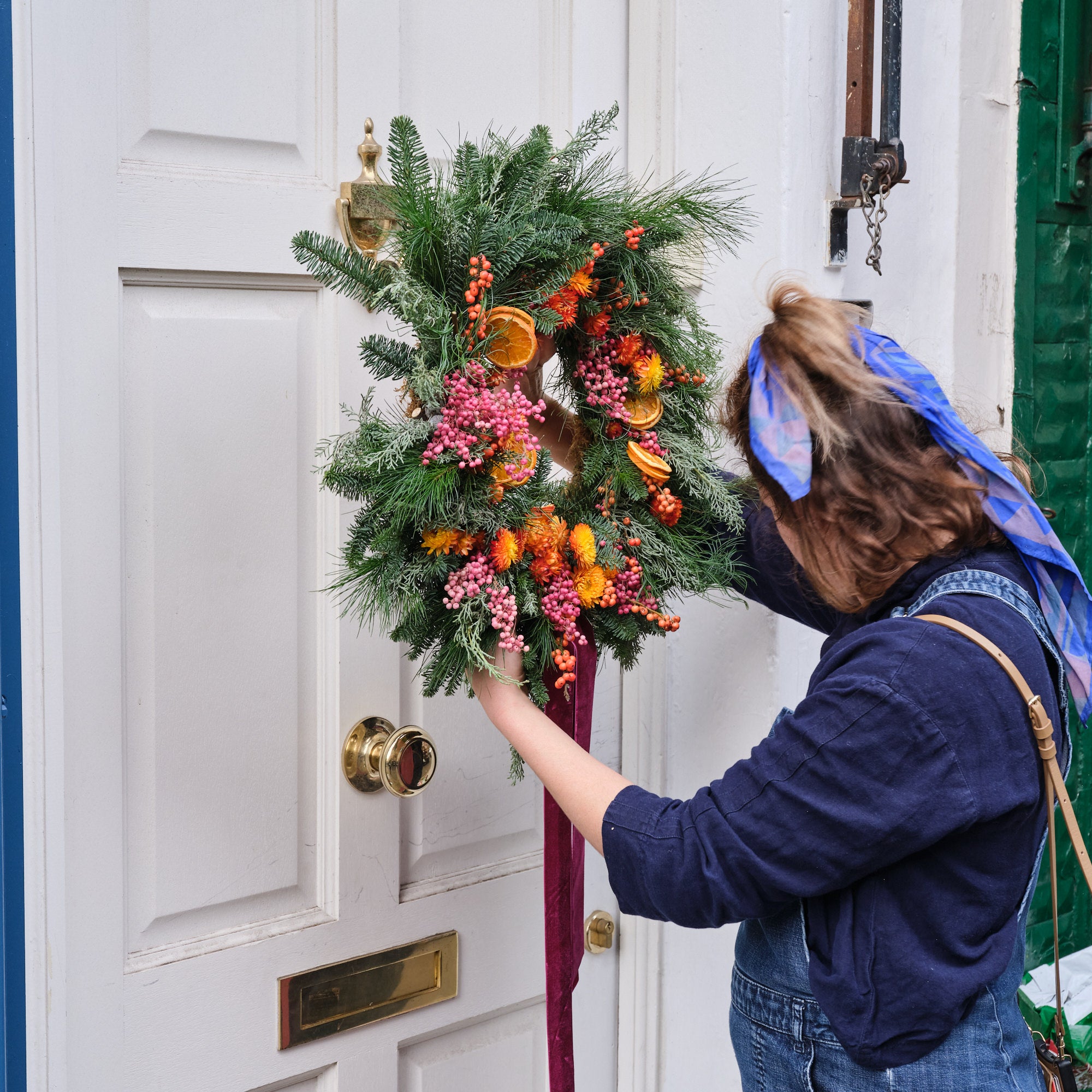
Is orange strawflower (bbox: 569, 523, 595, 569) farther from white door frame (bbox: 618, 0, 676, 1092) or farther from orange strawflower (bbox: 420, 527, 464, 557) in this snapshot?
white door frame (bbox: 618, 0, 676, 1092)

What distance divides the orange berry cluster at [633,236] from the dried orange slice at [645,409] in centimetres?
14

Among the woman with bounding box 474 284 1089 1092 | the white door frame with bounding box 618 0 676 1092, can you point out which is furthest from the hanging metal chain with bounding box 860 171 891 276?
the woman with bounding box 474 284 1089 1092

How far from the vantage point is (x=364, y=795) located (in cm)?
129

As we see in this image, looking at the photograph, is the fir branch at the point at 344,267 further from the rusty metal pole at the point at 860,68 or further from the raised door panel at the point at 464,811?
the rusty metal pole at the point at 860,68

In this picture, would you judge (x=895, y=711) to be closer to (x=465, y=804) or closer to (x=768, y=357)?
(x=768, y=357)

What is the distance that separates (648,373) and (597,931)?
2.84 feet

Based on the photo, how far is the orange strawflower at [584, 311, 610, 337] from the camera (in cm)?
100

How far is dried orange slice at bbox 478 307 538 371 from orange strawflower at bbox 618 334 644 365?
0.36 ft

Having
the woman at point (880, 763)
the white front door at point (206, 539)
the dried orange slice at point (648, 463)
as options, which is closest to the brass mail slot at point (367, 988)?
the white front door at point (206, 539)

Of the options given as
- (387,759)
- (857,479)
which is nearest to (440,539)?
(857,479)

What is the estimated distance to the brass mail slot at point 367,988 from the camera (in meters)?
1.25

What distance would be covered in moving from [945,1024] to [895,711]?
28 cm

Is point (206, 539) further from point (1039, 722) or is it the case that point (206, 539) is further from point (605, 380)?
point (1039, 722)

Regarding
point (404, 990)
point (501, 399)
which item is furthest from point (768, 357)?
point (404, 990)
